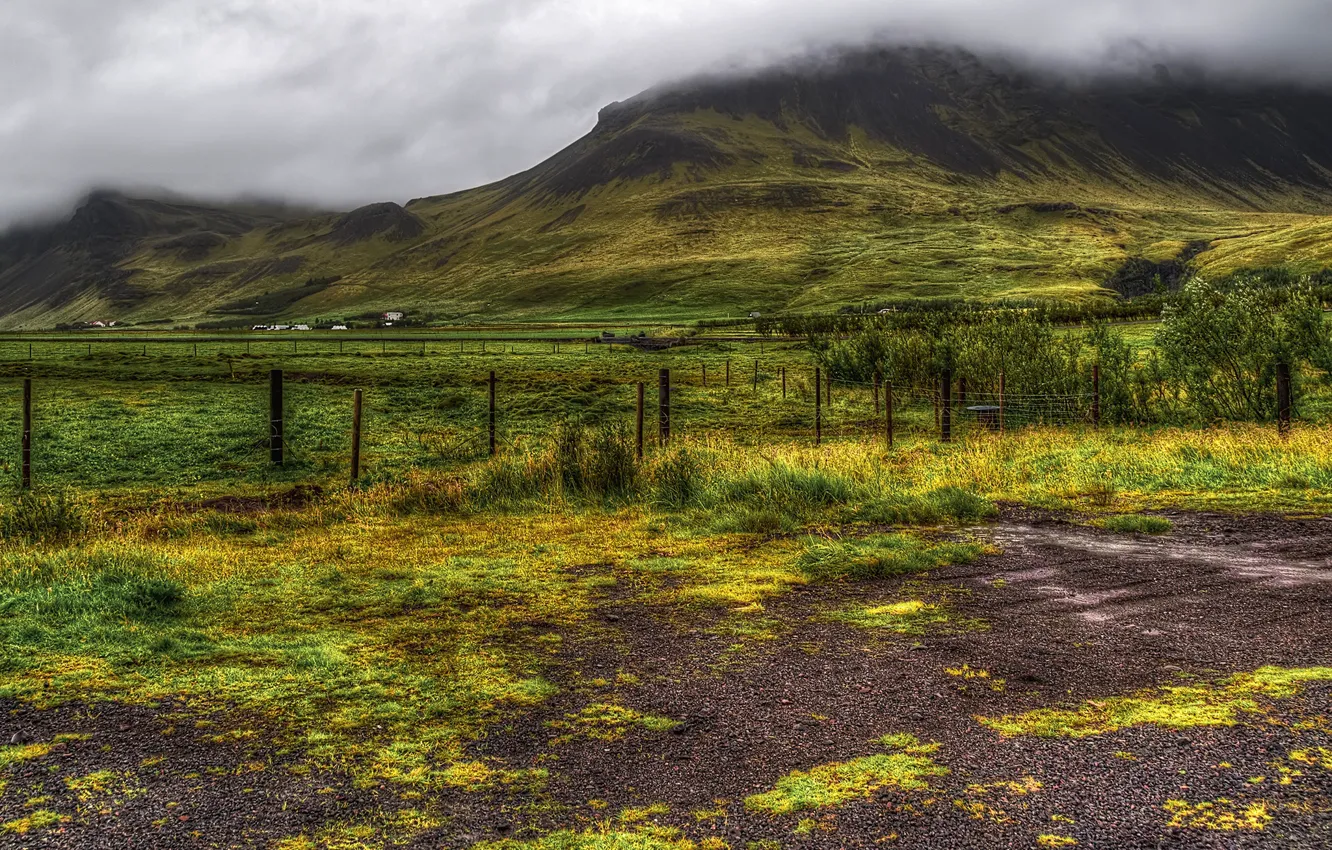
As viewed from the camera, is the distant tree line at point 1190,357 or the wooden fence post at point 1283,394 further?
the distant tree line at point 1190,357

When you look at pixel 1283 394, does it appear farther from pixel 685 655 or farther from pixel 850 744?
pixel 850 744

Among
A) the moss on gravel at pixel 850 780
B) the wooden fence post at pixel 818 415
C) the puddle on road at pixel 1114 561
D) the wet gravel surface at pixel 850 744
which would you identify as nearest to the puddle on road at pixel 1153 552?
the puddle on road at pixel 1114 561

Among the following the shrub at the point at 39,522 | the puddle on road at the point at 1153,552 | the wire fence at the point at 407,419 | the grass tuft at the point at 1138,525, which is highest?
the wire fence at the point at 407,419

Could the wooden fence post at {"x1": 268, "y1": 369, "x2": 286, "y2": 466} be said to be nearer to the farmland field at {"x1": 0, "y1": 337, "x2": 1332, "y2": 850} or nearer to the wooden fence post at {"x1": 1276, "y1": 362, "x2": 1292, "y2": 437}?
the farmland field at {"x1": 0, "y1": 337, "x2": 1332, "y2": 850}

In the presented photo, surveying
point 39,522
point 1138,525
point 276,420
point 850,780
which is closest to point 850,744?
point 850,780

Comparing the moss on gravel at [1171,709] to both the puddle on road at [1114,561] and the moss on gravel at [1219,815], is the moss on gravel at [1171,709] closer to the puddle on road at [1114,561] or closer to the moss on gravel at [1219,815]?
→ the moss on gravel at [1219,815]

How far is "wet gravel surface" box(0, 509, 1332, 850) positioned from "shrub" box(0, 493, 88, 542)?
718cm

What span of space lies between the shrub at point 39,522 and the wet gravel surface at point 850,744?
7183 millimetres

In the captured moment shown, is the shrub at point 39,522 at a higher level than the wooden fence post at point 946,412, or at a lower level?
lower

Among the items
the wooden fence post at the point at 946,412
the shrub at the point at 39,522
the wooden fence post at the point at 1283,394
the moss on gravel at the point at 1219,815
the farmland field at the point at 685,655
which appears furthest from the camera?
the wooden fence post at the point at 946,412

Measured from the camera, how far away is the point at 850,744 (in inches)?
229

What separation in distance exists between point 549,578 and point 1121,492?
1132 cm

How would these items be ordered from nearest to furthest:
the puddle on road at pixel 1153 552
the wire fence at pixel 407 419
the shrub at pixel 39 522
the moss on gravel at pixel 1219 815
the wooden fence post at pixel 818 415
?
the moss on gravel at pixel 1219 815, the puddle on road at pixel 1153 552, the shrub at pixel 39 522, the wire fence at pixel 407 419, the wooden fence post at pixel 818 415

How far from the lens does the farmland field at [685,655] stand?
4.99 m
